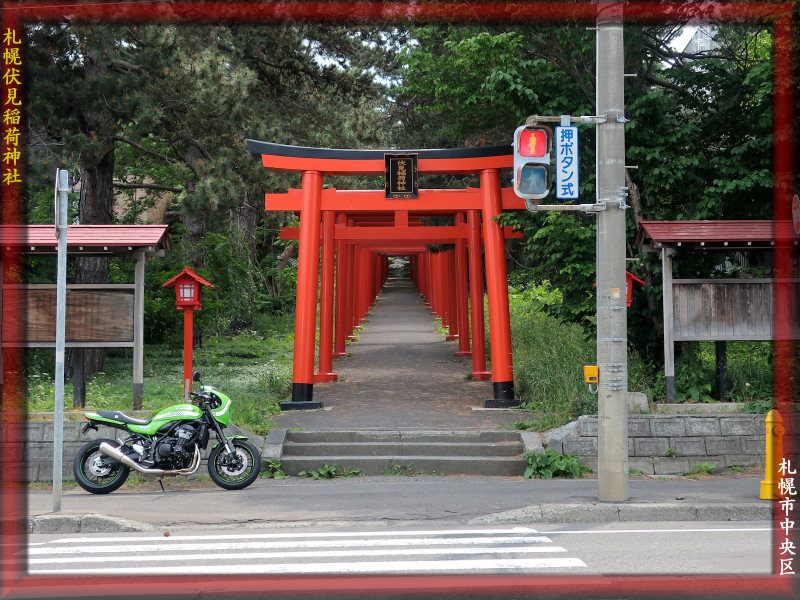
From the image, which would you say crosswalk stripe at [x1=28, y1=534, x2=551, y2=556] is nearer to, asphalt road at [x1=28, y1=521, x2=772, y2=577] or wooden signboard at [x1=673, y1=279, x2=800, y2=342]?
asphalt road at [x1=28, y1=521, x2=772, y2=577]

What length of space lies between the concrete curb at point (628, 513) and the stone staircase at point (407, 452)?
276 cm

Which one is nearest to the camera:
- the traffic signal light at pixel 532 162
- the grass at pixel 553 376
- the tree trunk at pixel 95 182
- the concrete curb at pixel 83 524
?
the concrete curb at pixel 83 524

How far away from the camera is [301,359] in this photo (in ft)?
48.5

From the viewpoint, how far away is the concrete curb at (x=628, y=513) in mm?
8352

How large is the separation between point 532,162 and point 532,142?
8.1 inches

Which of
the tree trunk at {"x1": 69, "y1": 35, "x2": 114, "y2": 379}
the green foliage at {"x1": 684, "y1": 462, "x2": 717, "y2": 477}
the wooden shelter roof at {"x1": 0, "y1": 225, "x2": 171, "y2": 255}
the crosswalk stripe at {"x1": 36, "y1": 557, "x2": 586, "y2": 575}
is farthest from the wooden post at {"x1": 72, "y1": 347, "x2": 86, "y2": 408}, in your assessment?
the green foliage at {"x1": 684, "y1": 462, "x2": 717, "y2": 477}

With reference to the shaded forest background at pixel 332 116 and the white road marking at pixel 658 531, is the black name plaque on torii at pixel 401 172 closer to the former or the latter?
the shaded forest background at pixel 332 116

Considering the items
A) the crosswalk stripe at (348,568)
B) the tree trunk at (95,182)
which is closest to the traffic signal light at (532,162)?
the crosswalk stripe at (348,568)

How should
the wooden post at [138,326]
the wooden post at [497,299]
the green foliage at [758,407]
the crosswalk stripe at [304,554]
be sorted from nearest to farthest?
the crosswalk stripe at [304,554]
the green foliage at [758,407]
the wooden post at [138,326]
the wooden post at [497,299]

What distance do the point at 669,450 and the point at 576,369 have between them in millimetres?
3325

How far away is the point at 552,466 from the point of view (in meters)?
10.8

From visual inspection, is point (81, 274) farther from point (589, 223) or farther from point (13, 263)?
point (589, 223)

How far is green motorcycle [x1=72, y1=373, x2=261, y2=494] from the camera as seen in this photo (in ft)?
32.4

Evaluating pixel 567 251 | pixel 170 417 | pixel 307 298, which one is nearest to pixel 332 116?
pixel 307 298
